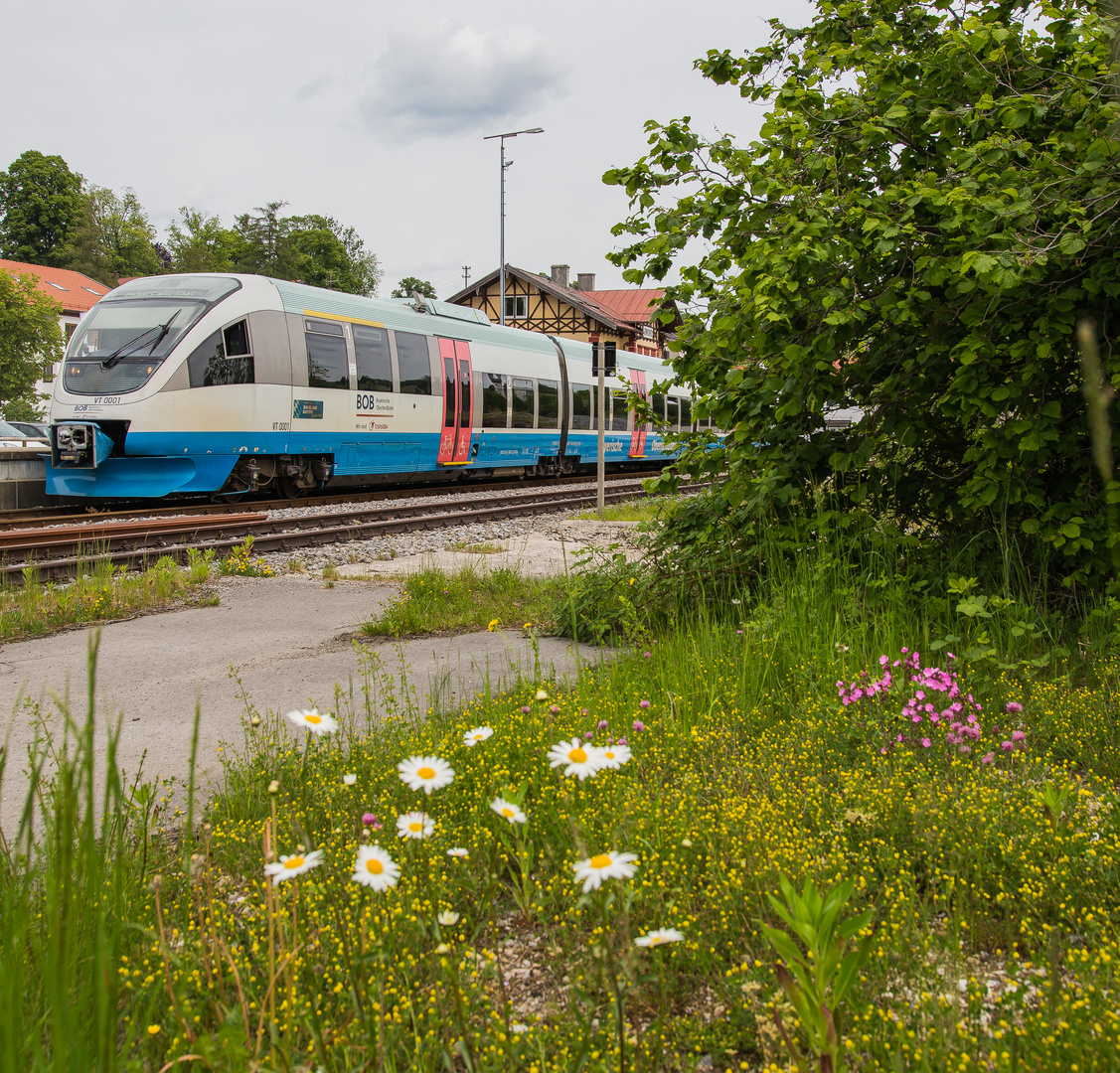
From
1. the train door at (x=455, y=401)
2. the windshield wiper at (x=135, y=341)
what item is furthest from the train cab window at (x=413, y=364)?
the windshield wiper at (x=135, y=341)

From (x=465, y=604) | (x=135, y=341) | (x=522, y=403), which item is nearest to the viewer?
(x=465, y=604)

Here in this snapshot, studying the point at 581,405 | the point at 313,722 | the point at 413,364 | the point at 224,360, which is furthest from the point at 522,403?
the point at 313,722

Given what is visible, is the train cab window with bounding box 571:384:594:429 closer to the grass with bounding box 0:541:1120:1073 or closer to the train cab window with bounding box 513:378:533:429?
the train cab window with bounding box 513:378:533:429

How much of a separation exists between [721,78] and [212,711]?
15.5ft

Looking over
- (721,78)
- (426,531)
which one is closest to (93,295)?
(426,531)

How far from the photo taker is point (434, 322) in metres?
17.2

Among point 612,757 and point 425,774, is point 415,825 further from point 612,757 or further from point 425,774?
point 612,757

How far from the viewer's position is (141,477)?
13.0 m

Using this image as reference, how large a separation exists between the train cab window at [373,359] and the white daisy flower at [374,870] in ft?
47.1

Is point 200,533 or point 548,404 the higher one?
point 548,404

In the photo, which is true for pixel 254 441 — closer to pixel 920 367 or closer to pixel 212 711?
pixel 212 711

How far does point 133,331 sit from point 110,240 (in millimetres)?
72116

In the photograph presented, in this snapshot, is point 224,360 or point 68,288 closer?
point 224,360

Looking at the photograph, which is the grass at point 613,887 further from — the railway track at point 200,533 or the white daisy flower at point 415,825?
the railway track at point 200,533
